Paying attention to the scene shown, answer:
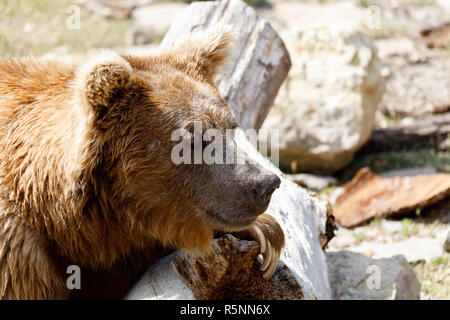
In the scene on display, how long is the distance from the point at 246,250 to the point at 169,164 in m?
0.68

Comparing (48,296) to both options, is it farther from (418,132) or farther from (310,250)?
(418,132)

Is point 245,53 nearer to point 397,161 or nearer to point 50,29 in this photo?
point 397,161

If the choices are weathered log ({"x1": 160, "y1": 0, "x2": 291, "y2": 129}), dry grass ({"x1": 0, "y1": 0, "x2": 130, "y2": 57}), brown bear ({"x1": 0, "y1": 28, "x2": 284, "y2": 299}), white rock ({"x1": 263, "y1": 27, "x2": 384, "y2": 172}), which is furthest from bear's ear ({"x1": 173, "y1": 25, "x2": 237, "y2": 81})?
dry grass ({"x1": 0, "y1": 0, "x2": 130, "y2": 57})

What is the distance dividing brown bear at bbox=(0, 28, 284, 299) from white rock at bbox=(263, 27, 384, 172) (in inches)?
168

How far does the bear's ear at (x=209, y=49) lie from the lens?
13.2 feet

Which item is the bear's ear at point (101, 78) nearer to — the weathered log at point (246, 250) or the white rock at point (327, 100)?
the weathered log at point (246, 250)

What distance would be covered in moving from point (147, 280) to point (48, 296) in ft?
1.91

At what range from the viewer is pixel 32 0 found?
464 inches

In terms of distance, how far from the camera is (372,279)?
496cm

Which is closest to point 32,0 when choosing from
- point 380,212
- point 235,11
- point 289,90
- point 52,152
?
point 289,90

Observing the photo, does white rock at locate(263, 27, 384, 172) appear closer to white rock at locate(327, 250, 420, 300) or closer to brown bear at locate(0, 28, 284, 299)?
white rock at locate(327, 250, 420, 300)

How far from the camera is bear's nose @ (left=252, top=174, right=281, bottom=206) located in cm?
337

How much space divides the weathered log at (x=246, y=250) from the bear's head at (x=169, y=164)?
15 centimetres

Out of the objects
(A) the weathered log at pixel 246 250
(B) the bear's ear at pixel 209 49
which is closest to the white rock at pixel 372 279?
(A) the weathered log at pixel 246 250
